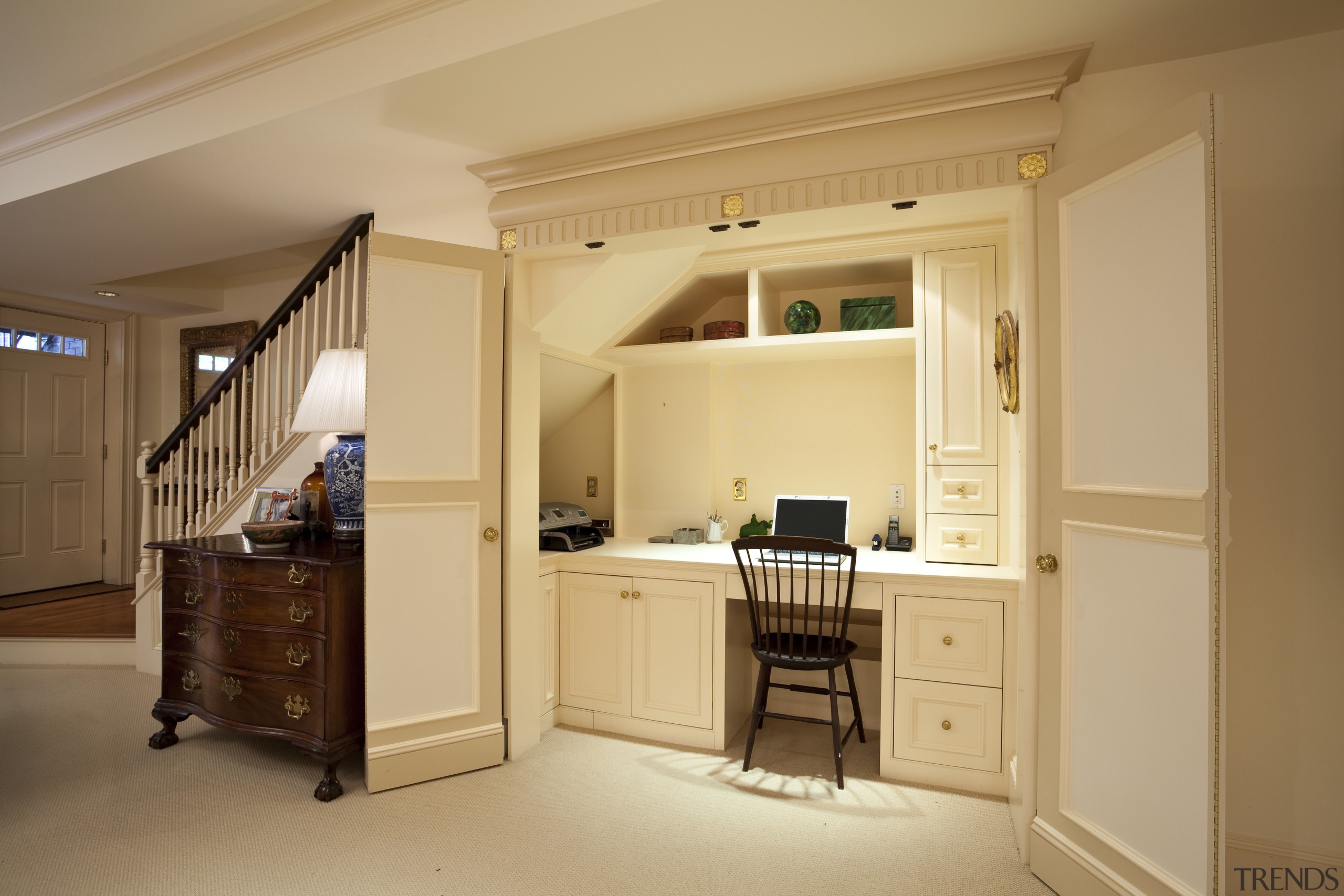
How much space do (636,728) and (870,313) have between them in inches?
82.6

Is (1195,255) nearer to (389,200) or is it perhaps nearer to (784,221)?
(784,221)

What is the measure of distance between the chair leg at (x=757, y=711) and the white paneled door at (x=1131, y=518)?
958 millimetres

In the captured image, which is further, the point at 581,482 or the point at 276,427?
the point at 581,482

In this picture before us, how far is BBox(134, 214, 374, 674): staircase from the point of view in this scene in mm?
3324

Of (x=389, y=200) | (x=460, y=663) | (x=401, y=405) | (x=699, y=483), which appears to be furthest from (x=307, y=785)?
(x=389, y=200)

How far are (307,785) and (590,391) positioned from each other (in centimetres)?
217

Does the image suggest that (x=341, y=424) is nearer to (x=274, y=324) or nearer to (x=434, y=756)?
(x=274, y=324)

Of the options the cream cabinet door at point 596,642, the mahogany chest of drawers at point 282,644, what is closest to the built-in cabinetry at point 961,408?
the cream cabinet door at point 596,642

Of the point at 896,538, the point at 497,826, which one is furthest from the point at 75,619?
the point at 896,538

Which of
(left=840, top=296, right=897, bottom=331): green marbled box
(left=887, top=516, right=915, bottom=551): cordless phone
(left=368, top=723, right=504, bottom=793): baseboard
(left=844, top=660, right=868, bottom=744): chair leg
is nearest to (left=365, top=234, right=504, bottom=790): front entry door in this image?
(left=368, top=723, right=504, bottom=793): baseboard

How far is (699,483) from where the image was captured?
11.7 ft

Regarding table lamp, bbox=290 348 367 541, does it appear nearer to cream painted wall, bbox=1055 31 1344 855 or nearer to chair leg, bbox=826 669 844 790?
chair leg, bbox=826 669 844 790

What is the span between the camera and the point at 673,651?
2.84 m

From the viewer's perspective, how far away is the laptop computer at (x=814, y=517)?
3145 millimetres
